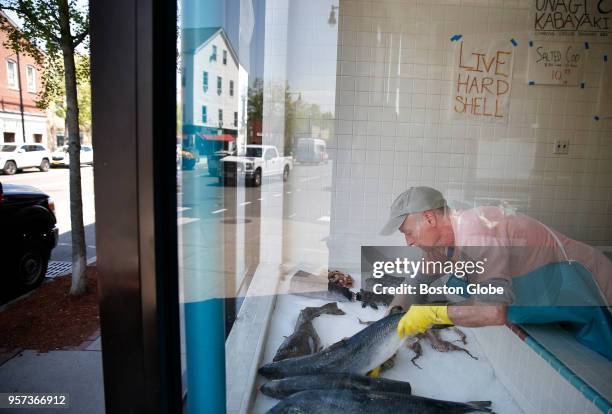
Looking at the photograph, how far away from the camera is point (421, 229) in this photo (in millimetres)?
1724

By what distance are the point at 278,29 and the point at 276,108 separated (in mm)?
413

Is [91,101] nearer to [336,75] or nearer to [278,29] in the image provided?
[278,29]

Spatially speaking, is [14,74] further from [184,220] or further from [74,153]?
[184,220]

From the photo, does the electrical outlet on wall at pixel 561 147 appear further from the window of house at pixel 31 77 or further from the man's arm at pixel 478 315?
the window of house at pixel 31 77

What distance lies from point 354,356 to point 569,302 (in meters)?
1.07

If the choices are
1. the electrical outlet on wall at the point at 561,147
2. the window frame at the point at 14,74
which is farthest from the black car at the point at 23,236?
the electrical outlet on wall at the point at 561,147

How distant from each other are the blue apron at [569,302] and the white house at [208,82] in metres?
1.49

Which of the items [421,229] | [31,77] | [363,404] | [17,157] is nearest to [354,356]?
[363,404]

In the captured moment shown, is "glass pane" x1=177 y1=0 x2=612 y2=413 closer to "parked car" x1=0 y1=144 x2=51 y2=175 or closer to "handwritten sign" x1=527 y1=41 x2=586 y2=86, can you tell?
→ "handwritten sign" x1=527 y1=41 x2=586 y2=86

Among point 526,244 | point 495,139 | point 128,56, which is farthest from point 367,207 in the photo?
point 128,56

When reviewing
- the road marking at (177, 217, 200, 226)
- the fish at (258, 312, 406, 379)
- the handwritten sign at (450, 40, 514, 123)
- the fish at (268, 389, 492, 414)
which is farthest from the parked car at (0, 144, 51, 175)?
the handwritten sign at (450, 40, 514, 123)

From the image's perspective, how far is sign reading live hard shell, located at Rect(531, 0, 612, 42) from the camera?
2539 millimetres

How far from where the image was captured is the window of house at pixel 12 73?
1.82 m

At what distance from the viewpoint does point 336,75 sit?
225 cm
